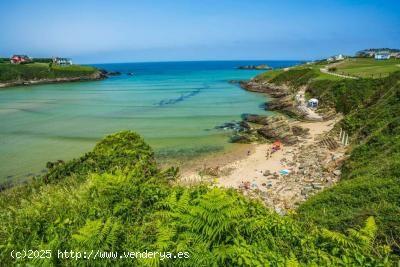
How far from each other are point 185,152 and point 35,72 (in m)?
114

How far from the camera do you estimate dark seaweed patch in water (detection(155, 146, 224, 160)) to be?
25.5 meters

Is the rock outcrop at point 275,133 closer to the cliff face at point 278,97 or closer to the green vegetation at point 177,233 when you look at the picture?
the cliff face at point 278,97

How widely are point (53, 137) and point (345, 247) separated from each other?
3415cm

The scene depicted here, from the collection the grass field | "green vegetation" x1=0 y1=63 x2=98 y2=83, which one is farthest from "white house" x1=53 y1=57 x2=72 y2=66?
the grass field

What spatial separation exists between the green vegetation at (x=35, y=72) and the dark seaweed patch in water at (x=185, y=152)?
105m

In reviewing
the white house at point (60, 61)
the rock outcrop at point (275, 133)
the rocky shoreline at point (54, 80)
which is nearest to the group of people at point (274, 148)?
the rock outcrop at point (275, 133)

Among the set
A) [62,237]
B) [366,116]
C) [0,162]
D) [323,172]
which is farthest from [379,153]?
[0,162]

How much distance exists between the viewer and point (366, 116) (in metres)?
26.2

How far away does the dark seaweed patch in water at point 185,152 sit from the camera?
25.5 meters

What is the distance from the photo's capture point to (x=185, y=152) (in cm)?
2645

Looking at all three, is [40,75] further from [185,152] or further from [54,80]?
[185,152]

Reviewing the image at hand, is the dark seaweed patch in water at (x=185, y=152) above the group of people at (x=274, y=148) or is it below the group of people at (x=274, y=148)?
below

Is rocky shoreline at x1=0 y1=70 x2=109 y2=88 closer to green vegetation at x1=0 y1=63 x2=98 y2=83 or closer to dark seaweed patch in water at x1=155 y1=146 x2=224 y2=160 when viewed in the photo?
green vegetation at x1=0 y1=63 x2=98 y2=83

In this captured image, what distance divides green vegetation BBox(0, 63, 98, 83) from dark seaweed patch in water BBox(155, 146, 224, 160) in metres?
105
